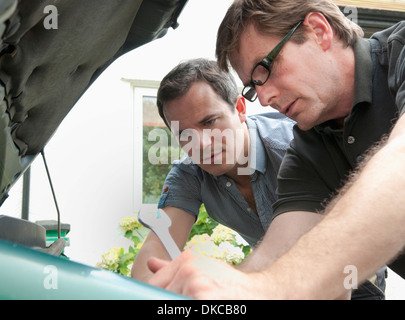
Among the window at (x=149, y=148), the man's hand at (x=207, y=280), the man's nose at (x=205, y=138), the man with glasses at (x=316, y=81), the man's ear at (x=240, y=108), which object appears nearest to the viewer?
the man's hand at (x=207, y=280)

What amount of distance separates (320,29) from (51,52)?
93cm

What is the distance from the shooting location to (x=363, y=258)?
2.34ft

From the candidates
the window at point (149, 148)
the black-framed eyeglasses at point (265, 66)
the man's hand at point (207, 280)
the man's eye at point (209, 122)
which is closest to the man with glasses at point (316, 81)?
the black-framed eyeglasses at point (265, 66)

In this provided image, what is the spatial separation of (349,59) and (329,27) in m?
0.13

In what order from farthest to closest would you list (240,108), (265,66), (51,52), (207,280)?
(240,108) < (265,66) < (51,52) < (207,280)

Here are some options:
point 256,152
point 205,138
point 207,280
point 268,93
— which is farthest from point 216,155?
point 207,280

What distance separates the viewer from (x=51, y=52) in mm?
1091

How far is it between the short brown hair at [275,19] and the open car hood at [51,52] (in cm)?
34

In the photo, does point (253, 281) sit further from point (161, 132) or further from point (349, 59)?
point (161, 132)

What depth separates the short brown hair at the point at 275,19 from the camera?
155cm

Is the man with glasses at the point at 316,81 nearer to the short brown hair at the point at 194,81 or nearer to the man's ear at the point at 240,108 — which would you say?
the short brown hair at the point at 194,81

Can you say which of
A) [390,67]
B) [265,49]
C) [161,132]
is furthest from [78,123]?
[390,67]

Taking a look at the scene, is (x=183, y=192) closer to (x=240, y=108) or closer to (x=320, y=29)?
(x=240, y=108)

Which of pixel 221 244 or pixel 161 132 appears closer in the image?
pixel 221 244
